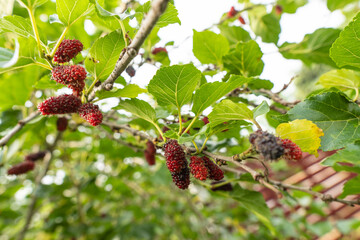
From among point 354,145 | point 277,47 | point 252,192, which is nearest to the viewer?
point 354,145

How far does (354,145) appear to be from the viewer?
0.43 metres

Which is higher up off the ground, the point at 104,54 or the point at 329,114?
the point at 104,54

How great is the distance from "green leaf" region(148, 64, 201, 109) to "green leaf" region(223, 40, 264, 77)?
10.2 inches

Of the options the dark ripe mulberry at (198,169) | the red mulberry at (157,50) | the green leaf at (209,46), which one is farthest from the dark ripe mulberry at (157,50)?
the dark ripe mulberry at (198,169)

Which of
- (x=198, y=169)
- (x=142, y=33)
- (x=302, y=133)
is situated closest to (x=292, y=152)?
(x=302, y=133)

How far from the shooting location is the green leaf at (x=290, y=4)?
1.10 m

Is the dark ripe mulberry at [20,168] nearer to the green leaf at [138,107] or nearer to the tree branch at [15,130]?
the tree branch at [15,130]

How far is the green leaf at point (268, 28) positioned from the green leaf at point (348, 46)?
49cm

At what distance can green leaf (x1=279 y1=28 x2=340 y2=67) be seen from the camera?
81cm

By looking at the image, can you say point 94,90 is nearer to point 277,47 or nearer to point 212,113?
point 212,113

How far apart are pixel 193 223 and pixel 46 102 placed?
6.79 feet

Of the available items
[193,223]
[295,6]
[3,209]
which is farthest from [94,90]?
[193,223]

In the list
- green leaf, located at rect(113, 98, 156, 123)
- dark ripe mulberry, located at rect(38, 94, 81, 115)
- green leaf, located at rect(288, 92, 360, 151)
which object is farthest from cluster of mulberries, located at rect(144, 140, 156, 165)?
green leaf, located at rect(288, 92, 360, 151)

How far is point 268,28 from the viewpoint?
98 cm
